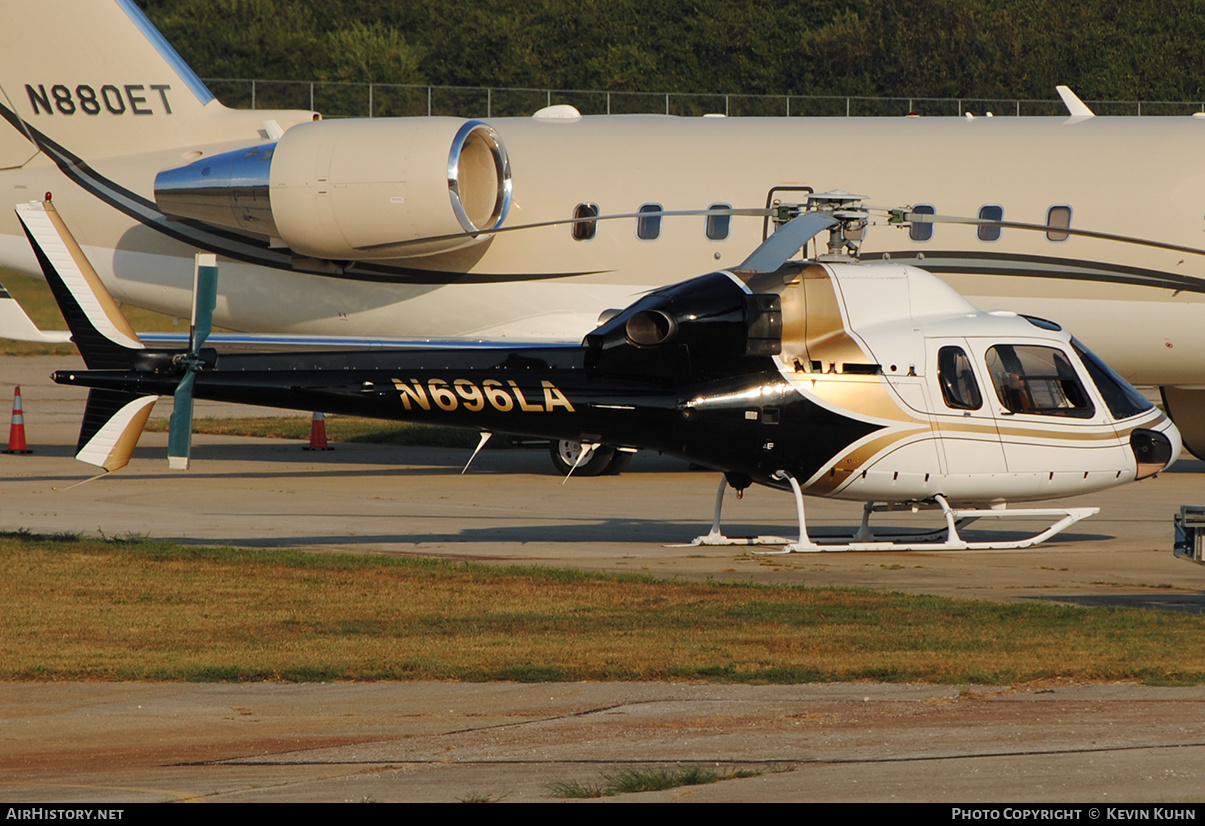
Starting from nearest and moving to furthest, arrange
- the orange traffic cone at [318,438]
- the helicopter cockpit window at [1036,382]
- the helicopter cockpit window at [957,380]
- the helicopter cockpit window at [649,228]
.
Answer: the helicopter cockpit window at [957,380] → the helicopter cockpit window at [1036,382] → the helicopter cockpit window at [649,228] → the orange traffic cone at [318,438]

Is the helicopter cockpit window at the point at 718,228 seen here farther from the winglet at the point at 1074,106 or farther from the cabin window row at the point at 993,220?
the winglet at the point at 1074,106

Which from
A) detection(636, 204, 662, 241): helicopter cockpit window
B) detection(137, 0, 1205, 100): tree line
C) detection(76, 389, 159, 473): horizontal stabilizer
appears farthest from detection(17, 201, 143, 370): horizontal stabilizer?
detection(137, 0, 1205, 100): tree line

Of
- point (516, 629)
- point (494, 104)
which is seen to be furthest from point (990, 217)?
point (494, 104)

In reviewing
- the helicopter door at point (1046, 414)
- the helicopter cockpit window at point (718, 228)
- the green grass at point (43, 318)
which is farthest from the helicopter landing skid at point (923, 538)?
the green grass at point (43, 318)

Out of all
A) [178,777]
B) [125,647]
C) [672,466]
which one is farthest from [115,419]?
[672,466]

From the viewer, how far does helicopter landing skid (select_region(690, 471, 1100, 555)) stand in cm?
1451

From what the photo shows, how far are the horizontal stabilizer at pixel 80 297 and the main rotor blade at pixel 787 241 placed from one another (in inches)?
218

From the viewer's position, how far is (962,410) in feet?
47.9

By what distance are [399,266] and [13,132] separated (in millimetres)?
6012

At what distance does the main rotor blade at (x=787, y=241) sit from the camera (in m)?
13.9

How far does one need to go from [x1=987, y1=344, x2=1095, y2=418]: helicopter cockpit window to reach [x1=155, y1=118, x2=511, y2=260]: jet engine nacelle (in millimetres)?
7414

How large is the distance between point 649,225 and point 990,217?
4.29 m

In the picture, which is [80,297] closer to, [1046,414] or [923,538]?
[923,538]

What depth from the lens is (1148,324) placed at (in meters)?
19.5
